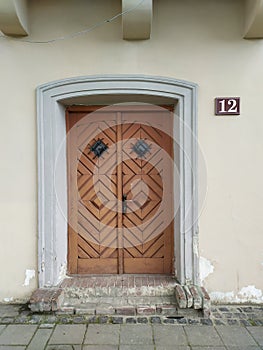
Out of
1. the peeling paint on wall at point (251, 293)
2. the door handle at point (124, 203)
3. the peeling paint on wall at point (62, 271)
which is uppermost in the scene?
the door handle at point (124, 203)

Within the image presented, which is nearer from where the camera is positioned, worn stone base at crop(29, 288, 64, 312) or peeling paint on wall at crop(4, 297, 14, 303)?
worn stone base at crop(29, 288, 64, 312)

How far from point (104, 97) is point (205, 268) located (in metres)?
2.24

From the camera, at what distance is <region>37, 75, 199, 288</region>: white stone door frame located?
122 inches

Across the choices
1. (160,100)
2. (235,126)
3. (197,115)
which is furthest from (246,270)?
(160,100)

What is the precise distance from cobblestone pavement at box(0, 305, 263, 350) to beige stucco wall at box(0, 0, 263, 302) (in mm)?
328

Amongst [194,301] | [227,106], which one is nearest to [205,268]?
[194,301]

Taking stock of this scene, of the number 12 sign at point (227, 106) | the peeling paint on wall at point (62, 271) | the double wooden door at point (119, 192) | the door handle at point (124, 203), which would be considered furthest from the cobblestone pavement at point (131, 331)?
the number 12 sign at point (227, 106)

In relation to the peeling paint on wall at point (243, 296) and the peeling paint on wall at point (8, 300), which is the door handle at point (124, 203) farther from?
the peeling paint on wall at point (8, 300)

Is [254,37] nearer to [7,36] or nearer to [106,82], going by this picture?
[106,82]

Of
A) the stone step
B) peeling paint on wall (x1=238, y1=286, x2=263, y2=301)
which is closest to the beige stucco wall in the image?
peeling paint on wall (x1=238, y1=286, x2=263, y2=301)

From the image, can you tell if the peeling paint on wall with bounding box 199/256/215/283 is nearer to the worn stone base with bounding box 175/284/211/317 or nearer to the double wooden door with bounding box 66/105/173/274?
the worn stone base with bounding box 175/284/211/317

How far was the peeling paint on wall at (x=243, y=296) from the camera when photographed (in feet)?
10.3

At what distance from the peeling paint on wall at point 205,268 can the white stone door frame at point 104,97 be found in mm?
61

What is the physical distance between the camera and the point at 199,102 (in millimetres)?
3121
